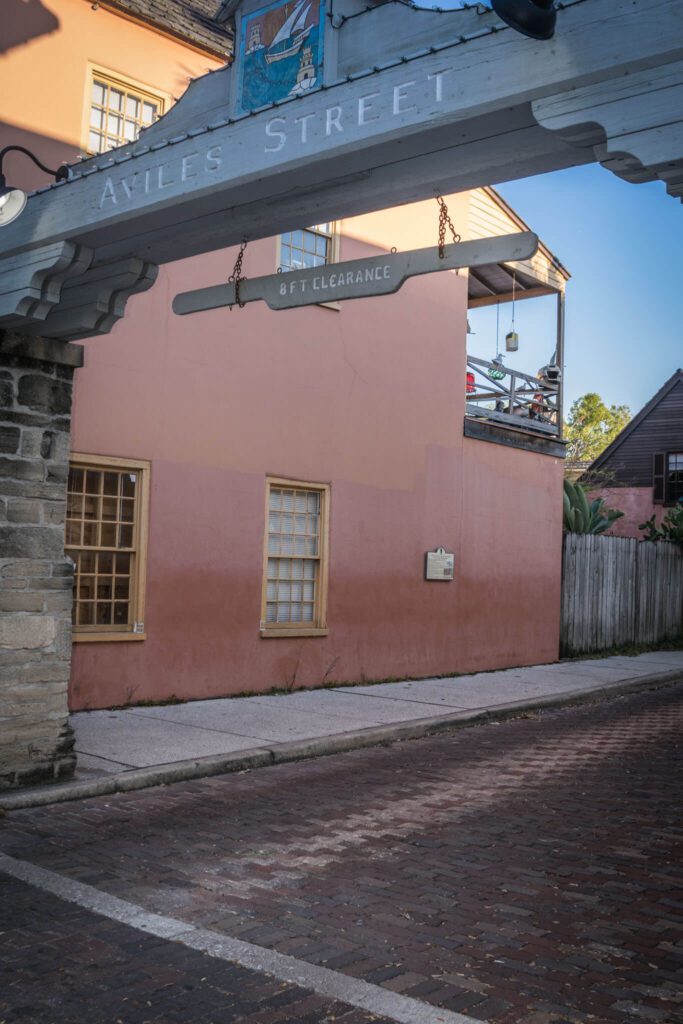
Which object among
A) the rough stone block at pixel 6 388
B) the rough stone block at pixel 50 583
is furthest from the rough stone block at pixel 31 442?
the rough stone block at pixel 50 583

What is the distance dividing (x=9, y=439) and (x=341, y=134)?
3521mm

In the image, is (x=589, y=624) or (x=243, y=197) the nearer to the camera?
(x=243, y=197)

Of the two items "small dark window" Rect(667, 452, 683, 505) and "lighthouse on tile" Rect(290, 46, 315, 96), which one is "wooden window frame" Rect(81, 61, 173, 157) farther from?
"small dark window" Rect(667, 452, 683, 505)

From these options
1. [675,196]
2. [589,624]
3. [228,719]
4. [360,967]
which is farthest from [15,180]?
[589,624]

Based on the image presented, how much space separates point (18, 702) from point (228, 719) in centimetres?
327

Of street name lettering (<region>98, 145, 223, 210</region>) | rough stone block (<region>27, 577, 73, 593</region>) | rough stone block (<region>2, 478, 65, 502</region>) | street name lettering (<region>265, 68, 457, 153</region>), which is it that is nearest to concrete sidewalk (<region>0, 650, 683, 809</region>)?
rough stone block (<region>27, 577, 73, 593</region>)

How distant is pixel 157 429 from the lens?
1100 centimetres

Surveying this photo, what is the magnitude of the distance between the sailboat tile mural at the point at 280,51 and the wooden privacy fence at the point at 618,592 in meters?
13.2

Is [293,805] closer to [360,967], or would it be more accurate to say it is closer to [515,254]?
[360,967]

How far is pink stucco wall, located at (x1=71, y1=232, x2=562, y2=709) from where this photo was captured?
1091 cm

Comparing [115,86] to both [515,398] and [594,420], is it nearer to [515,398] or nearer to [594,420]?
[515,398]

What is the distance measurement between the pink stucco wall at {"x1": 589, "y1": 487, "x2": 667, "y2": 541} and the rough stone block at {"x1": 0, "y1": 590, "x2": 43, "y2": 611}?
2776cm

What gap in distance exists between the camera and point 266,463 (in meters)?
12.2

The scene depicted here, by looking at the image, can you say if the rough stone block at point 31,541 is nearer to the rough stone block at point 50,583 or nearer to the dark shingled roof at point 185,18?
the rough stone block at point 50,583
